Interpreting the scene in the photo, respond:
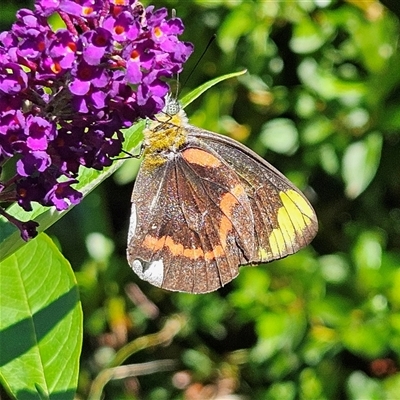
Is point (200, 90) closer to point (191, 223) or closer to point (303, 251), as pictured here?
point (191, 223)

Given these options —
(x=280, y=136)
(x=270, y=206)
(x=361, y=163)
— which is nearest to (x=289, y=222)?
(x=270, y=206)

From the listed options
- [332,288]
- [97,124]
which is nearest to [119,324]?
[332,288]

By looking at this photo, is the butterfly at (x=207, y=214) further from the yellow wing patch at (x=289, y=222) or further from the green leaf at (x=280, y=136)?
the green leaf at (x=280, y=136)

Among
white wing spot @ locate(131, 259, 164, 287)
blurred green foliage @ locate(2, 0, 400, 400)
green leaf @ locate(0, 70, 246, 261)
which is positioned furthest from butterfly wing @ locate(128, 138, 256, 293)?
blurred green foliage @ locate(2, 0, 400, 400)

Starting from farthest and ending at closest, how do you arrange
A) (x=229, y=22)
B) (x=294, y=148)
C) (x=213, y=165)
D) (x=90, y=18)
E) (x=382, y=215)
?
(x=382, y=215)
(x=294, y=148)
(x=229, y=22)
(x=213, y=165)
(x=90, y=18)

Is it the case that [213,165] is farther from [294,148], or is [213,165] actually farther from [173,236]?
[294,148]

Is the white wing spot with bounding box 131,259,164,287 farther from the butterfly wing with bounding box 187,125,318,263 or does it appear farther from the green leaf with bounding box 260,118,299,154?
the green leaf with bounding box 260,118,299,154

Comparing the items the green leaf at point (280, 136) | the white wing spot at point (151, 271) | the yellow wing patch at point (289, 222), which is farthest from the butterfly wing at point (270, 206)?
the green leaf at point (280, 136)

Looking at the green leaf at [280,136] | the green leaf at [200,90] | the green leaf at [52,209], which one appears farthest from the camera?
the green leaf at [280,136]
